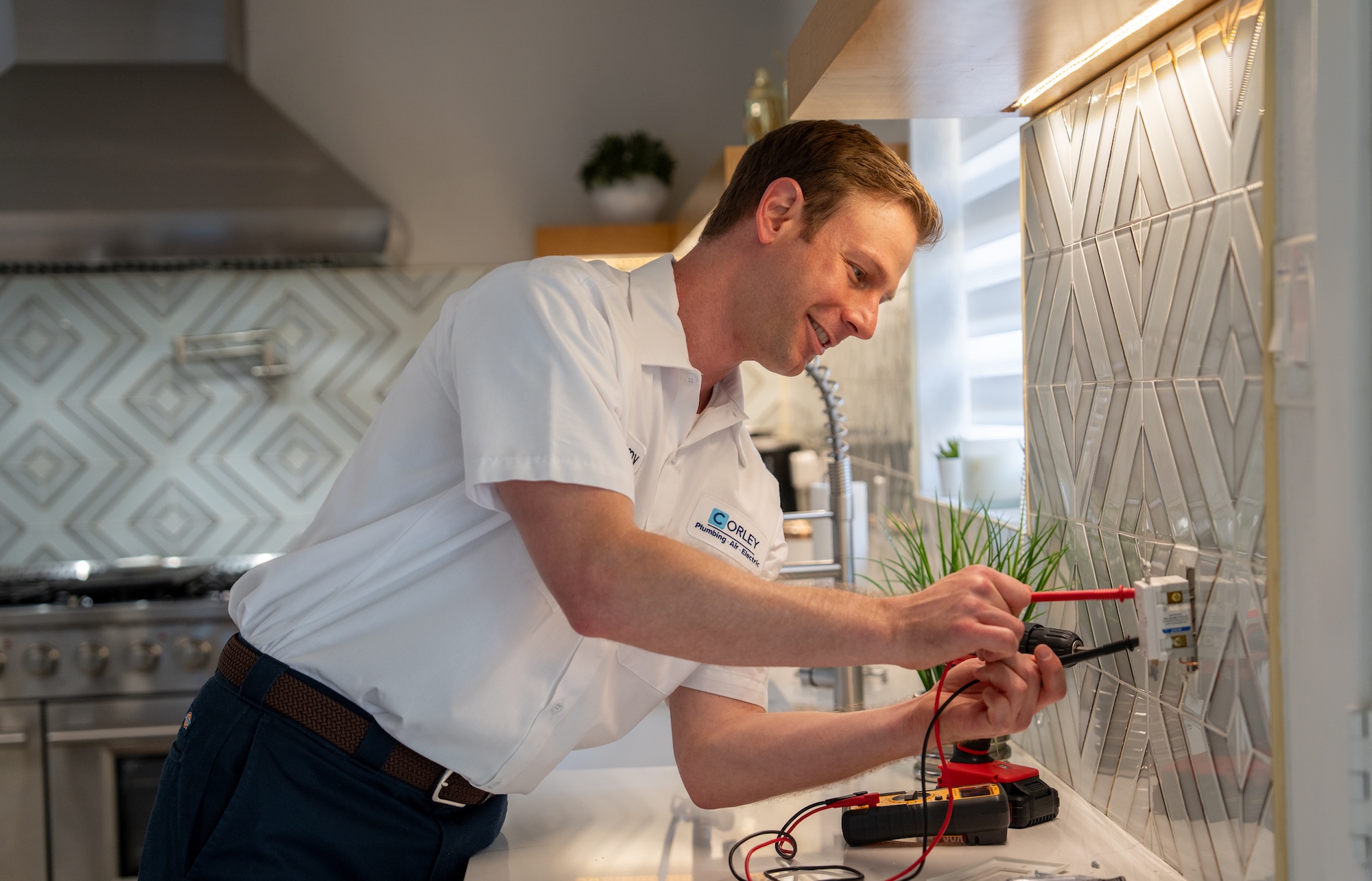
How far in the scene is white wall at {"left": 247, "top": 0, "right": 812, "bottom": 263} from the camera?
3219mm

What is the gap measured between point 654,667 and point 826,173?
1.72 ft

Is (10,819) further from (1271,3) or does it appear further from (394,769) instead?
(1271,3)

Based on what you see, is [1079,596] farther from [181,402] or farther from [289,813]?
[181,402]

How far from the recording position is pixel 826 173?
989mm

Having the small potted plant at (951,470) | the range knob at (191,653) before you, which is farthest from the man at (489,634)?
the range knob at (191,653)

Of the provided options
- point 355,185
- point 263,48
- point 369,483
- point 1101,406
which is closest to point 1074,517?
point 1101,406

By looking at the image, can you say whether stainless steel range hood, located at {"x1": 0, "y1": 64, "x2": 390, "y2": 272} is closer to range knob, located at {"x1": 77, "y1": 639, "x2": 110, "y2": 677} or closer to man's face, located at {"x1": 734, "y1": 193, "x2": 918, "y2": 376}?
range knob, located at {"x1": 77, "y1": 639, "x2": 110, "y2": 677}

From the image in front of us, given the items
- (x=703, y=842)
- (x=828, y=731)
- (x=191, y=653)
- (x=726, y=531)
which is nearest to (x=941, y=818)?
(x=828, y=731)

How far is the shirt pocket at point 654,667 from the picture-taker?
1.06 meters

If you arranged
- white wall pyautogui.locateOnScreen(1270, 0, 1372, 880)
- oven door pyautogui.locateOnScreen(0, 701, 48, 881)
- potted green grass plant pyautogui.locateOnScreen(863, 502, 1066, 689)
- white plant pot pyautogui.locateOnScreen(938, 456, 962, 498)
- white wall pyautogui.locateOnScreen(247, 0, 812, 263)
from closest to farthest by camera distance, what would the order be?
white wall pyautogui.locateOnScreen(1270, 0, 1372, 880) → potted green grass plant pyautogui.locateOnScreen(863, 502, 1066, 689) → white plant pot pyautogui.locateOnScreen(938, 456, 962, 498) → oven door pyautogui.locateOnScreen(0, 701, 48, 881) → white wall pyautogui.locateOnScreen(247, 0, 812, 263)

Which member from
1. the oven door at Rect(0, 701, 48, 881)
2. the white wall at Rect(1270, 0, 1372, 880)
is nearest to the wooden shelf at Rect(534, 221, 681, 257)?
the oven door at Rect(0, 701, 48, 881)

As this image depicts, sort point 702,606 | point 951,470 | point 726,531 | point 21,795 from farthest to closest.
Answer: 1. point 21,795
2. point 951,470
3. point 726,531
4. point 702,606

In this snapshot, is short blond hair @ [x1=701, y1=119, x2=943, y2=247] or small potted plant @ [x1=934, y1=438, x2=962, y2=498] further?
small potted plant @ [x1=934, y1=438, x2=962, y2=498]

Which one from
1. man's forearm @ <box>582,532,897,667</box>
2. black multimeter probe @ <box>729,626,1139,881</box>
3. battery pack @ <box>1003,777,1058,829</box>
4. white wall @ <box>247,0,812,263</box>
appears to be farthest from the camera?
white wall @ <box>247,0,812,263</box>
